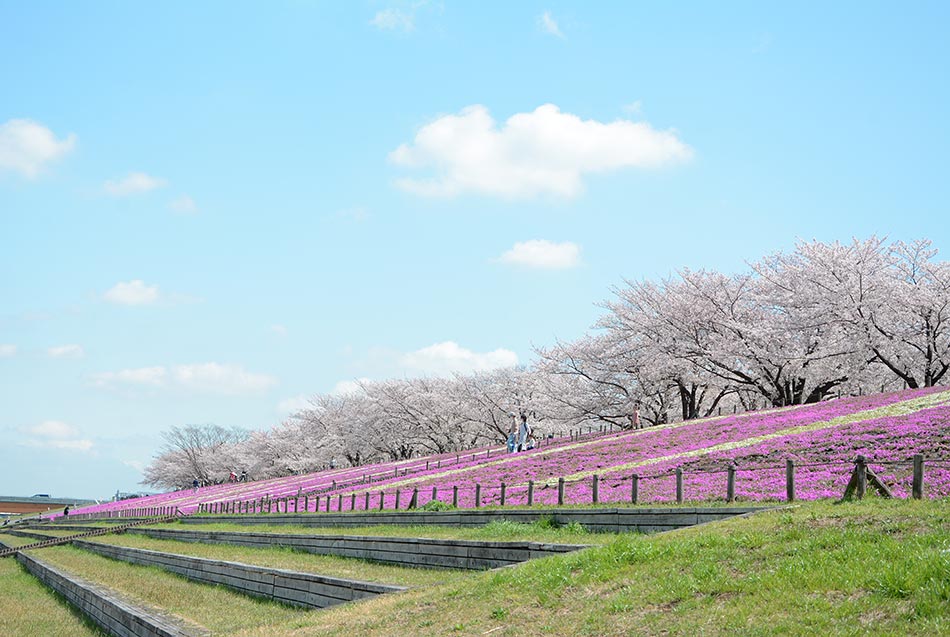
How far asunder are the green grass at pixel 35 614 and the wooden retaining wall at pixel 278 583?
2674 mm

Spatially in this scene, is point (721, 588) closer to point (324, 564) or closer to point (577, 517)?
point (577, 517)

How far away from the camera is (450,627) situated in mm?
9195

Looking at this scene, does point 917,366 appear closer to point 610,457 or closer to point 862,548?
point 610,457

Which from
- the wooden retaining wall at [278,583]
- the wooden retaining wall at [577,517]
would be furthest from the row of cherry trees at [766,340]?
the wooden retaining wall at [278,583]

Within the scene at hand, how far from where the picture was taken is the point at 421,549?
1612cm

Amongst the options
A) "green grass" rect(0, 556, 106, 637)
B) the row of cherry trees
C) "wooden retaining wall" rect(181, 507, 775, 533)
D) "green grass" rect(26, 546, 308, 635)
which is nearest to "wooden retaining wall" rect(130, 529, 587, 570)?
"wooden retaining wall" rect(181, 507, 775, 533)

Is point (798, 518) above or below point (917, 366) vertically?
below

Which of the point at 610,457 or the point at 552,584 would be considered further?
the point at 610,457

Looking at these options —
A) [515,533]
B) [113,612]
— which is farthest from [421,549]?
[113,612]

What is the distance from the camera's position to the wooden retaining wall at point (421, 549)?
1347 centimetres

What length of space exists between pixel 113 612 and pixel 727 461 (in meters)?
16.2

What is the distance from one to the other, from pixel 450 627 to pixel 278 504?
27.6 metres

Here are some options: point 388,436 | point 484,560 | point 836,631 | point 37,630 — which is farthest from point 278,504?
point 388,436

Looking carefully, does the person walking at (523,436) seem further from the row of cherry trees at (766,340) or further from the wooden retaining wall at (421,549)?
the wooden retaining wall at (421,549)
